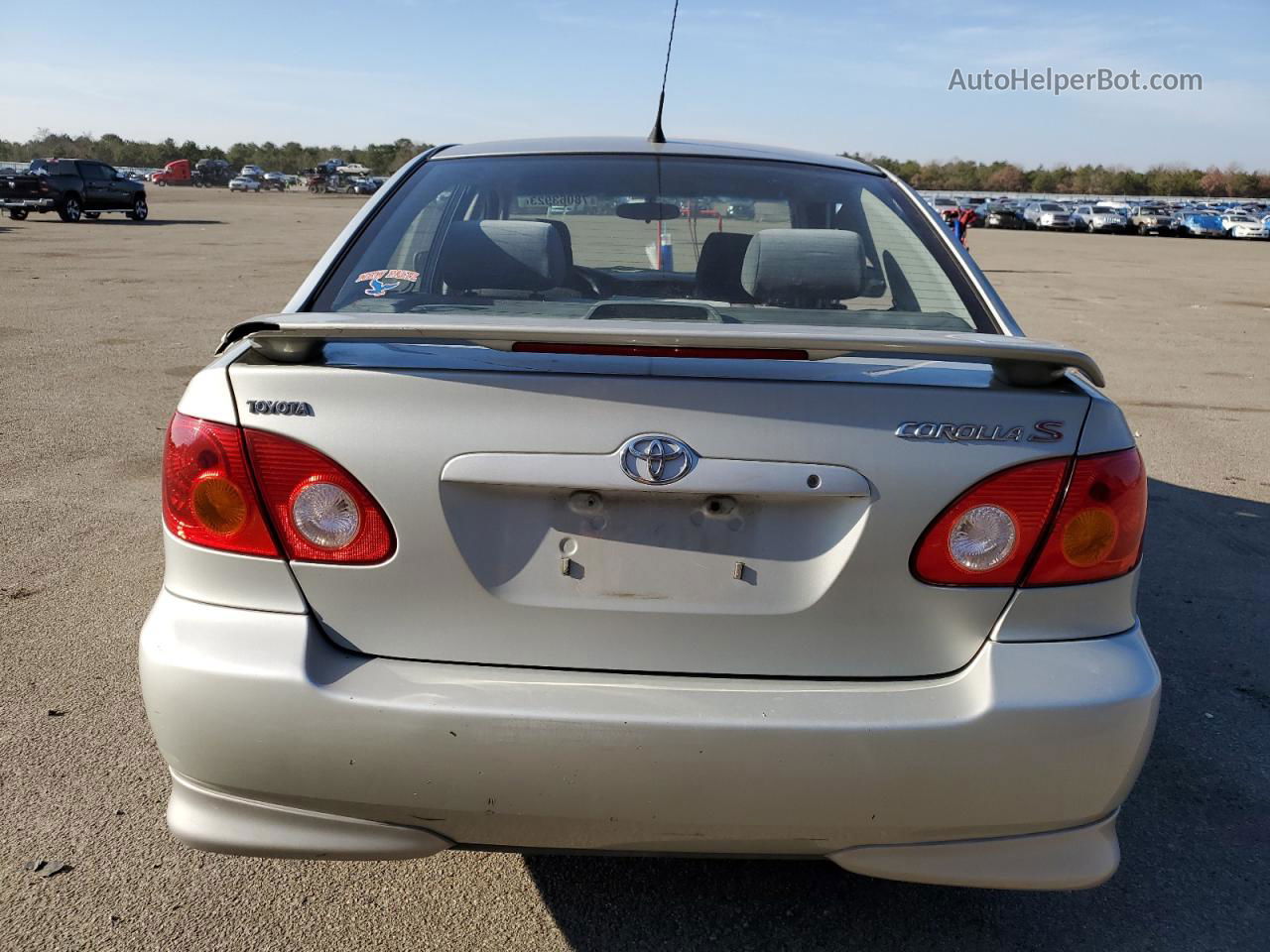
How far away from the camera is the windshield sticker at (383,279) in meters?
2.74

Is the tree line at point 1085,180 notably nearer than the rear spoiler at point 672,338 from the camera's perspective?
No

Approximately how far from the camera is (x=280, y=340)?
197 centimetres

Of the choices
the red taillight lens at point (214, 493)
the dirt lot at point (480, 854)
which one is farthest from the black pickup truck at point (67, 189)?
the red taillight lens at point (214, 493)

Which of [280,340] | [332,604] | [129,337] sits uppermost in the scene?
[280,340]

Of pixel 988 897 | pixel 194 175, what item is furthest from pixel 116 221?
pixel 194 175

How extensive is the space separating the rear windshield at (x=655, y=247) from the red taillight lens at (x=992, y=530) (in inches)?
31.7

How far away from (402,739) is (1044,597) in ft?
3.82

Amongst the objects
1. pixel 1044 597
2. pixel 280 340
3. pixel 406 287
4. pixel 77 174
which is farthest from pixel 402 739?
pixel 77 174

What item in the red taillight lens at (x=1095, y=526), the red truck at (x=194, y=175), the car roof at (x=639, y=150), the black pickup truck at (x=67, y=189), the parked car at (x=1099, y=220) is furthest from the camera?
the red truck at (x=194, y=175)

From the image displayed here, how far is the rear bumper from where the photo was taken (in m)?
1.86

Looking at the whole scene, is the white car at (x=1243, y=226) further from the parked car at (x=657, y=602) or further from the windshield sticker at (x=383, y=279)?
the parked car at (x=657, y=602)

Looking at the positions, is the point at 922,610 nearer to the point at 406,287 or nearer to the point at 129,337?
the point at 406,287

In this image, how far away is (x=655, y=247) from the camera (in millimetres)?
3475

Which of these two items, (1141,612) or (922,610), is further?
(1141,612)
